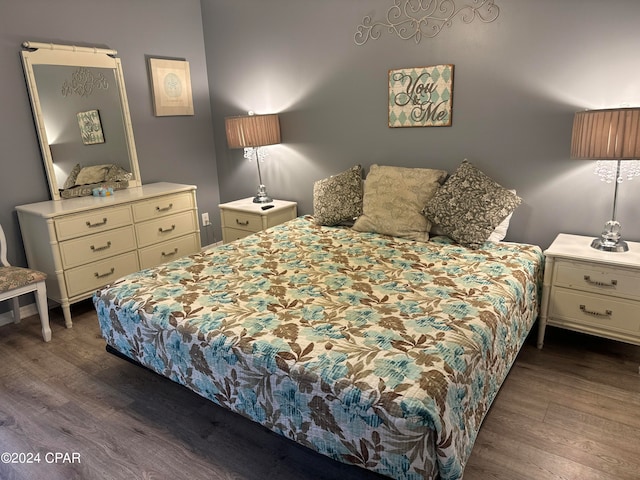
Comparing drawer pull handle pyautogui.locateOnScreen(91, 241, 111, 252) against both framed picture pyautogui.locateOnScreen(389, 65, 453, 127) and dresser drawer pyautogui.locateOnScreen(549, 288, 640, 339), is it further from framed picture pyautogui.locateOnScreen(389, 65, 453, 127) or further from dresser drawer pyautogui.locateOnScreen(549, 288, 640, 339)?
dresser drawer pyautogui.locateOnScreen(549, 288, 640, 339)

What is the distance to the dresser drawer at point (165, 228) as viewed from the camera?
3475 millimetres

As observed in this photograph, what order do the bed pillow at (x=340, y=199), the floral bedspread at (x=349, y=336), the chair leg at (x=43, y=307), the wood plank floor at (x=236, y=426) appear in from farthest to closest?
1. the bed pillow at (x=340, y=199)
2. the chair leg at (x=43, y=307)
3. the wood plank floor at (x=236, y=426)
4. the floral bedspread at (x=349, y=336)

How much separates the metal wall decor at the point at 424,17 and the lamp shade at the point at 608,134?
972mm

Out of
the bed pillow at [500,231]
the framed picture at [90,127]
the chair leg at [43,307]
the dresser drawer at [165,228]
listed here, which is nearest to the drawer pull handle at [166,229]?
the dresser drawer at [165,228]

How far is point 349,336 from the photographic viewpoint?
172 cm

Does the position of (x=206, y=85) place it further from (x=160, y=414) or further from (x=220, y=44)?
(x=160, y=414)

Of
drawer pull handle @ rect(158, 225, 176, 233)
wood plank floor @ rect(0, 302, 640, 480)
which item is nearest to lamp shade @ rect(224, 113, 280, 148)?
drawer pull handle @ rect(158, 225, 176, 233)

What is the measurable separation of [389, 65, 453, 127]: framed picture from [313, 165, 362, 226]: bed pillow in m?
0.51

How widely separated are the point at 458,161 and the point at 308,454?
215cm

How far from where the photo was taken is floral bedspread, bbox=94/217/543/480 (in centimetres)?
143

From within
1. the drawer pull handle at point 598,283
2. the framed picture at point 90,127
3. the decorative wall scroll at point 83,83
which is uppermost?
the decorative wall scroll at point 83,83

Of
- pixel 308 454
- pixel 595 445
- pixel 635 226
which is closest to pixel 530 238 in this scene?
pixel 635 226

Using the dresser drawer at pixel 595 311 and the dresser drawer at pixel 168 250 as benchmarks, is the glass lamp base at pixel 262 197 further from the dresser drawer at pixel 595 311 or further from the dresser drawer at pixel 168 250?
the dresser drawer at pixel 595 311

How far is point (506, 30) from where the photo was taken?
2754mm
